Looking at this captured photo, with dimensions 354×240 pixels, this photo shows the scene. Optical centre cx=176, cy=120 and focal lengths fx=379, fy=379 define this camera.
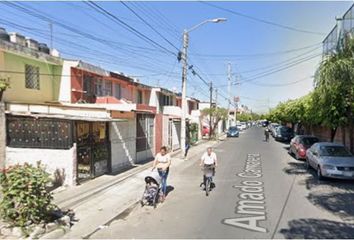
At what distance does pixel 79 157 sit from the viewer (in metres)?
13.6

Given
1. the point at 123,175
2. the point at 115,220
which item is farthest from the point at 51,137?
the point at 115,220

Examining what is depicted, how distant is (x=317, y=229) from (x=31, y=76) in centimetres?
1463

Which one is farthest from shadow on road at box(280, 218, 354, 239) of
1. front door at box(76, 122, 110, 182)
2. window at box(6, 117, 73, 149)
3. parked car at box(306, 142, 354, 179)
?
front door at box(76, 122, 110, 182)

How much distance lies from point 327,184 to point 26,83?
13648mm

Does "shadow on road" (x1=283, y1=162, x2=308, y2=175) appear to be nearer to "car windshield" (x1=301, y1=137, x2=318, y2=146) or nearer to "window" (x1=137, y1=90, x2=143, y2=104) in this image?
"car windshield" (x1=301, y1=137, x2=318, y2=146)

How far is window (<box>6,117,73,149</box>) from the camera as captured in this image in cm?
1293

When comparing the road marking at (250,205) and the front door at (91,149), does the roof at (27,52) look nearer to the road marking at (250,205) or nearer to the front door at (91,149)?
the front door at (91,149)

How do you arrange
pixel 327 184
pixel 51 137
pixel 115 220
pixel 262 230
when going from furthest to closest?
pixel 327 184
pixel 51 137
pixel 115 220
pixel 262 230

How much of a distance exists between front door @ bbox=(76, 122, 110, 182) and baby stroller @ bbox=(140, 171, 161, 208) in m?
3.73

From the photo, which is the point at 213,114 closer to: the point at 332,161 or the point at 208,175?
the point at 332,161

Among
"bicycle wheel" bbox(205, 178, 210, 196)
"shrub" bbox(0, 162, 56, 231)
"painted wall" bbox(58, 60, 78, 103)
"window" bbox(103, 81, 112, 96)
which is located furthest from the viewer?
"window" bbox(103, 81, 112, 96)

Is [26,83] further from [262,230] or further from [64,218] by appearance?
[262,230]

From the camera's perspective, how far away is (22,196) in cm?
749

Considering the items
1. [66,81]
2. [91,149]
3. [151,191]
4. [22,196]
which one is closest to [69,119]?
[91,149]
